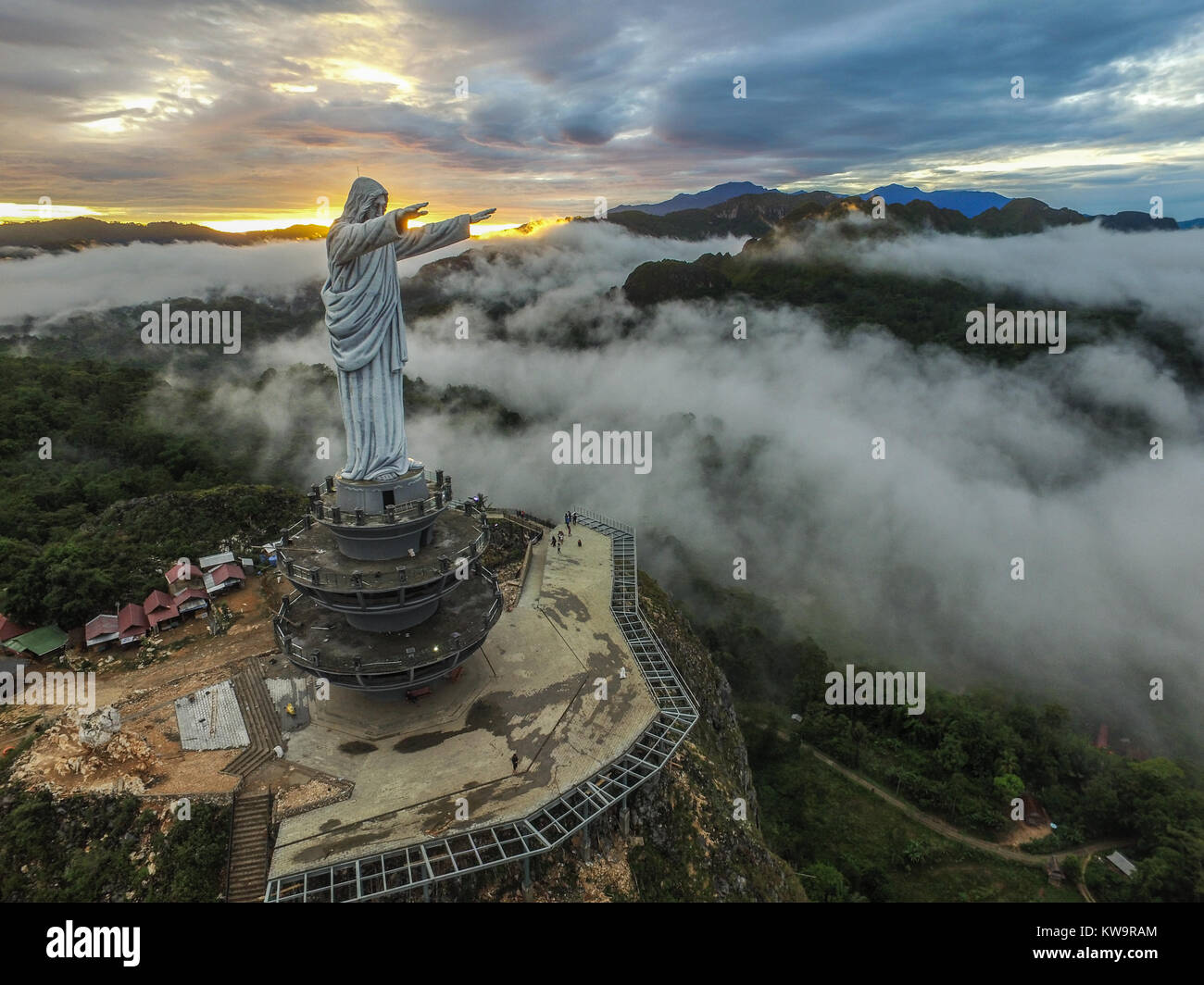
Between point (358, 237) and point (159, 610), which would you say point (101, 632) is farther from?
point (358, 237)

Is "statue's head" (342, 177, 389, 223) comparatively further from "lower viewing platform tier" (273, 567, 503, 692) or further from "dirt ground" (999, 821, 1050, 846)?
"dirt ground" (999, 821, 1050, 846)

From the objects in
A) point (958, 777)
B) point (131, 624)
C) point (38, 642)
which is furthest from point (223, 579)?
point (958, 777)

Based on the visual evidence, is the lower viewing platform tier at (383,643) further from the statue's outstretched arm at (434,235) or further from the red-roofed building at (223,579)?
the statue's outstretched arm at (434,235)

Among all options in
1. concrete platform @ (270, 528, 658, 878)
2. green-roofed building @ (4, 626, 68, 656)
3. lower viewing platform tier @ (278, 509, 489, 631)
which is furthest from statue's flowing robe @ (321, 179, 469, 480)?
green-roofed building @ (4, 626, 68, 656)

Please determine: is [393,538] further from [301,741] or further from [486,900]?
[486,900]

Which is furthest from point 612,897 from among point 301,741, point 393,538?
point 393,538
